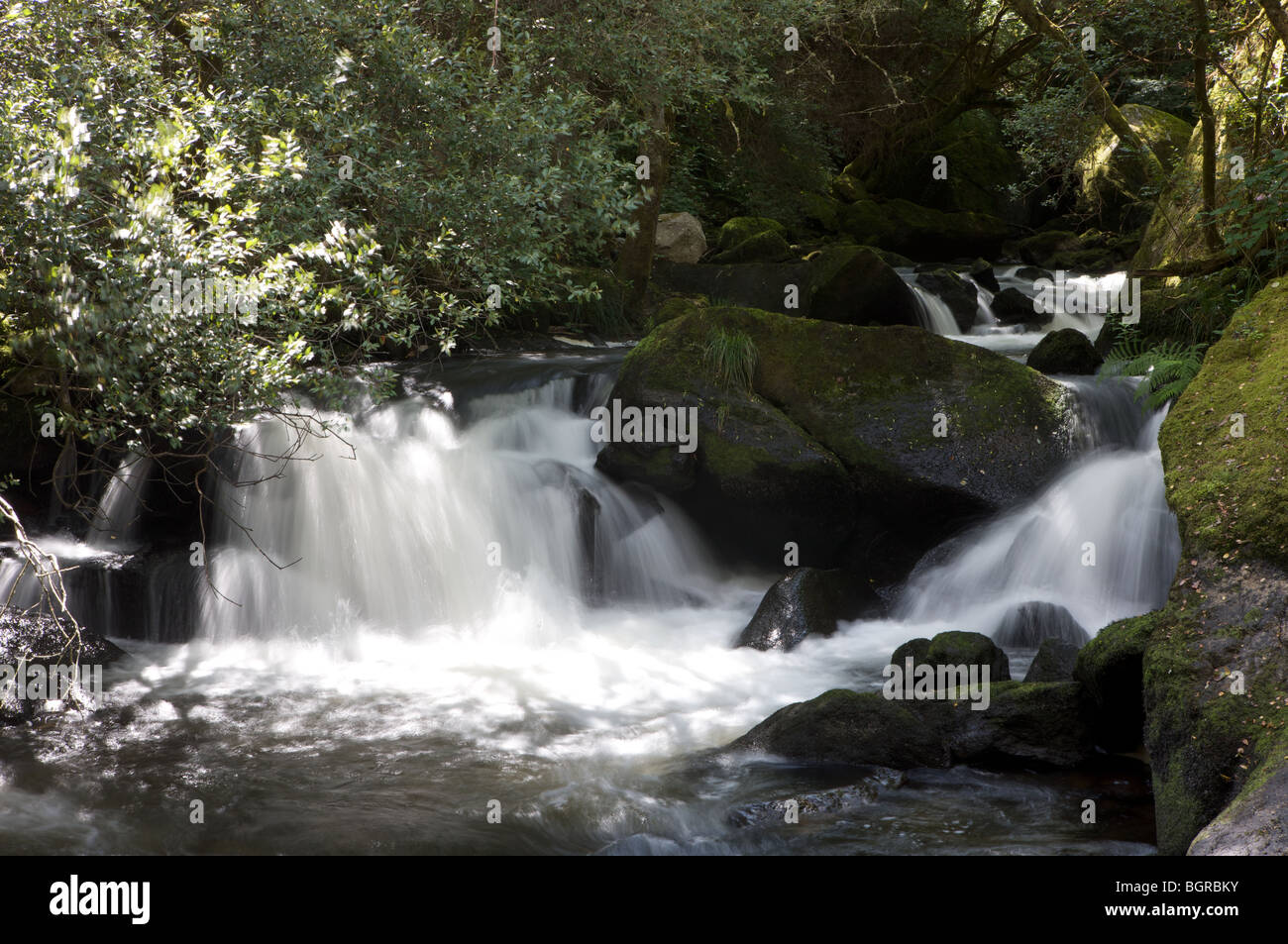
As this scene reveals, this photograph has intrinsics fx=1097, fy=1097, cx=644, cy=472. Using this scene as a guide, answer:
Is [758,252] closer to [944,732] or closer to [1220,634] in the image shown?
[944,732]

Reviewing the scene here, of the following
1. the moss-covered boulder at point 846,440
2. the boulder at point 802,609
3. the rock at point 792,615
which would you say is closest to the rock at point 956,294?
the moss-covered boulder at point 846,440

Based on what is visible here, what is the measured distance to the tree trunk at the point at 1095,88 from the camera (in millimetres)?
11227

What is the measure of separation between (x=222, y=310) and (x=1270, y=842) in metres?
6.00

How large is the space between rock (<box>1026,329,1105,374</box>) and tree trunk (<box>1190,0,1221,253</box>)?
5.20 ft

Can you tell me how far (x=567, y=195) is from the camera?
951 cm

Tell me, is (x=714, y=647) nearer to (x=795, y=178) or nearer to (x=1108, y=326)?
(x=1108, y=326)

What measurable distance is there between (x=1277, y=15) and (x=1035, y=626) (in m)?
4.93

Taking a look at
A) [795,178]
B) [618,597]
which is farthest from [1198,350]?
[795,178]

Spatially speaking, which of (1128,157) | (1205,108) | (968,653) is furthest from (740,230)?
(968,653)

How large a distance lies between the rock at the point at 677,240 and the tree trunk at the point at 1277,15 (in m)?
9.71

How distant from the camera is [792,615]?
838 cm

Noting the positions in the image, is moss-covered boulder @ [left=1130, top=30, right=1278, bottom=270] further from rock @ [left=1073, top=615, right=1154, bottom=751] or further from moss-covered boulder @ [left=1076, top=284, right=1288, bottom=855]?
rock @ [left=1073, top=615, right=1154, bottom=751]

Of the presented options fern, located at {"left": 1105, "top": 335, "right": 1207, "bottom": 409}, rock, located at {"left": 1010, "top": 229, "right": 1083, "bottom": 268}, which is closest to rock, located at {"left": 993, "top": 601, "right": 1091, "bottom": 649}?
fern, located at {"left": 1105, "top": 335, "right": 1207, "bottom": 409}

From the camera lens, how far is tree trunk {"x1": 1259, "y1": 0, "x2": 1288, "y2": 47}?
819 cm
